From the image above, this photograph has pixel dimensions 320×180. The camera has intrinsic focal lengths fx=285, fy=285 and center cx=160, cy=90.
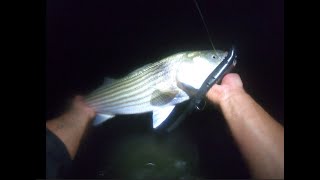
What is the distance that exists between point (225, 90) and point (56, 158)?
35.5 inches

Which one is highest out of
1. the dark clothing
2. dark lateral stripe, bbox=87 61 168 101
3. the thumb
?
dark lateral stripe, bbox=87 61 168 101

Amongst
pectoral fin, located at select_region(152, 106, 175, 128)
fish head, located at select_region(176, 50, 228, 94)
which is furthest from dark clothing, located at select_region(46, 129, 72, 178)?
fish head, located at select_region(176, 50, 228, 94)

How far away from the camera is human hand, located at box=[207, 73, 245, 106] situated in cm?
135

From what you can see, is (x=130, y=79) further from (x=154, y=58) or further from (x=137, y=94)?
(x=154, y=58)

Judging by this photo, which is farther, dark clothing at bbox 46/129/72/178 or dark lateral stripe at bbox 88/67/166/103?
dark lateral stripe at bbox 88/67/166/103

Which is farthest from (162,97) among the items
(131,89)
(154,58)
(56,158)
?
(154,58)

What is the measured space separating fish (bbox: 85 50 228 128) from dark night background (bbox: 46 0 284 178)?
0.28 m

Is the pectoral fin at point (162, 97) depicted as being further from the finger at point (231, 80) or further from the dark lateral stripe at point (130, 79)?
the finger at point (231, 80)

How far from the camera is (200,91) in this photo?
1.27m

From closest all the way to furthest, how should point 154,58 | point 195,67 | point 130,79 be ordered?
point 195,67 → point 130,79 → point 154,58

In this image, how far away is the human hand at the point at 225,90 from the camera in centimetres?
135

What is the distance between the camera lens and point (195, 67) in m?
1.46

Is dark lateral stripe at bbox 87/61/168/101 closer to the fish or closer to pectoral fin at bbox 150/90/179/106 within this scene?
the fish

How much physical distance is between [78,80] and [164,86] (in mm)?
895
